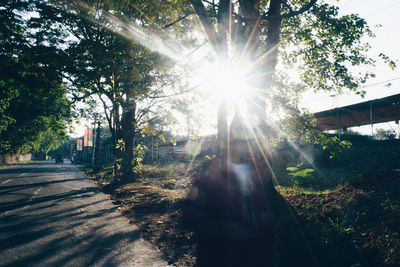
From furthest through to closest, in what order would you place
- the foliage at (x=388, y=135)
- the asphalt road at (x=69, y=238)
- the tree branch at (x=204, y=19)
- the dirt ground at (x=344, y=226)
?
the foliage at (x=388, y=135)
the tree branch at (x=204, y=19)
the asphalt road at (x=69, y=238)
the dirt ground at (x=344, y=226)

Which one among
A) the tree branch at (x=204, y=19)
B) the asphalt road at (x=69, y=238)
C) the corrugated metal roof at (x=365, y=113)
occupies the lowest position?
the asphalt road at (x=69, y=238)

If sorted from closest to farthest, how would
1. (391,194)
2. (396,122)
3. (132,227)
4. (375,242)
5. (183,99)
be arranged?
(375,242)
(391,194)
(132,227)
(183,99)
(396,122)

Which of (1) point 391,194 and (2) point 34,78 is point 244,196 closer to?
(1) point 391,194

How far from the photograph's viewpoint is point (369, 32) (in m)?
8.48

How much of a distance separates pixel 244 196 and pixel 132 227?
3.32 meters

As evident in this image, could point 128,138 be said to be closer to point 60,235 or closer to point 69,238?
point 60,235

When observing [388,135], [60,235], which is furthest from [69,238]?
[388,135]

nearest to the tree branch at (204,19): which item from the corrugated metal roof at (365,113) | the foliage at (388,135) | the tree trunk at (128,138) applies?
the tree trunk at (128,138)

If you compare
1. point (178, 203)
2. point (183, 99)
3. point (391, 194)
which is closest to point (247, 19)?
point (391, 194)

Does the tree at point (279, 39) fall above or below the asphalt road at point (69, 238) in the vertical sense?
above

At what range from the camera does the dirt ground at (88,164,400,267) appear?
348 centimetres

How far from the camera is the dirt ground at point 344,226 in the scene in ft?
11.4

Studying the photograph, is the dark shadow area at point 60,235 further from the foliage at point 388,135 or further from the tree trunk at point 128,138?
the foliage at point 388,135

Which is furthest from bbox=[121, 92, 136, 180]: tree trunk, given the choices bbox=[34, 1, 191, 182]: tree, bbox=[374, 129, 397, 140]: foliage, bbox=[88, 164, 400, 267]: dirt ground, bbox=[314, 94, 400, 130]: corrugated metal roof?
bbox=[374, 129, 397, 140]: foliage
